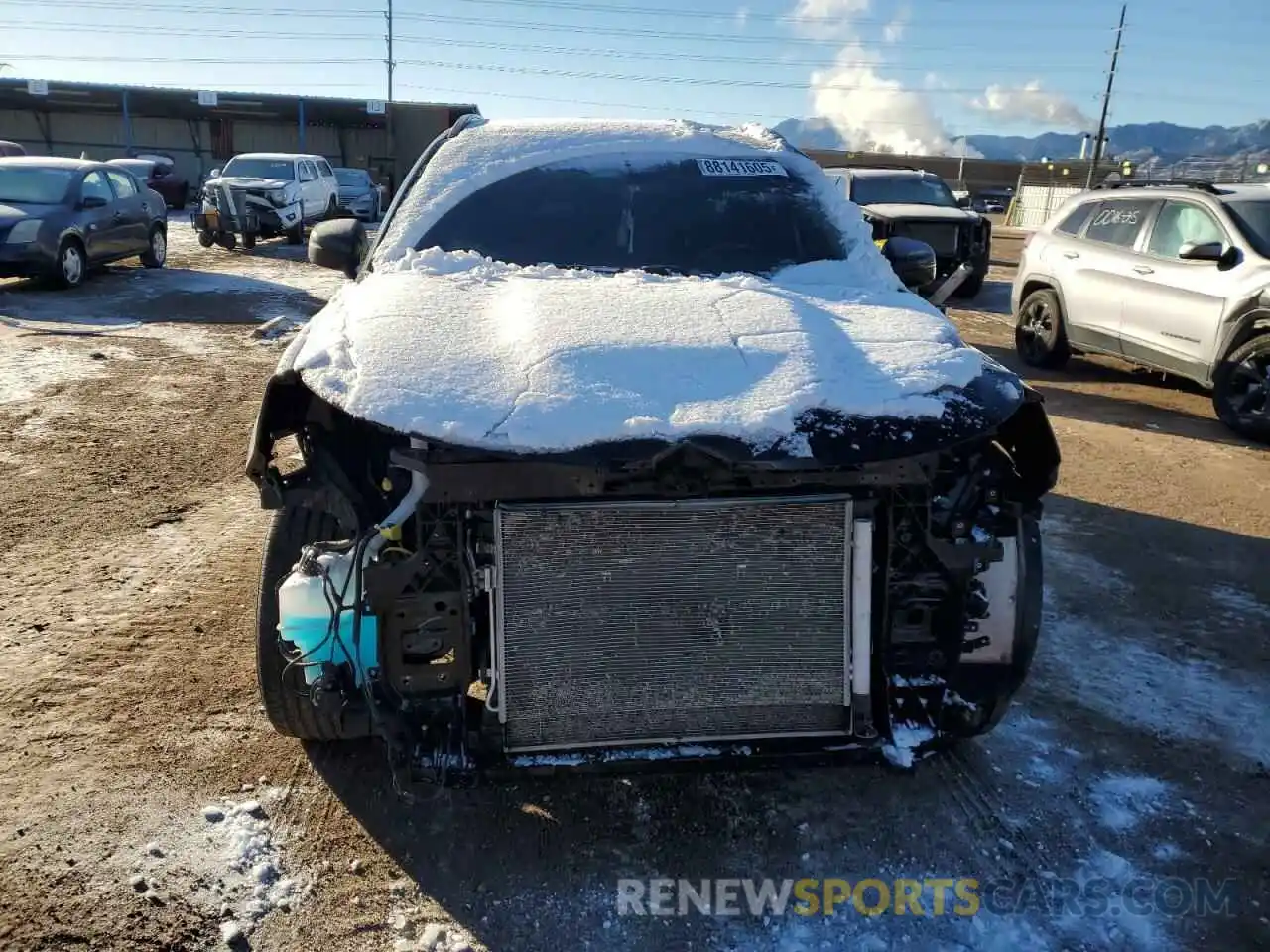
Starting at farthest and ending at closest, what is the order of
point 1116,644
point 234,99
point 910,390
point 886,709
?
point 234,99 → point 1116,644 → point 886,709 → point 910,390

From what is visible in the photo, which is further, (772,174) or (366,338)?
(772,174)

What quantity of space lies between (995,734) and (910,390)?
1.45 metres

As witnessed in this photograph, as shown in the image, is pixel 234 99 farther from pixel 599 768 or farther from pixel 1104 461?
pixel 599 768

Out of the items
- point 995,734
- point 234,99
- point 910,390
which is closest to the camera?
point 910,390

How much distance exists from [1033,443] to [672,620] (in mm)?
1120

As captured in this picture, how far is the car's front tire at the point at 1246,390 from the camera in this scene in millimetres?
6723

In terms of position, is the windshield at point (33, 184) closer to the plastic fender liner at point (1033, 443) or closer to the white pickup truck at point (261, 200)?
the white pickup truck at point (261, 200)

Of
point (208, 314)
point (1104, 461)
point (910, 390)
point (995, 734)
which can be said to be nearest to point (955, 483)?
point (910, 390)

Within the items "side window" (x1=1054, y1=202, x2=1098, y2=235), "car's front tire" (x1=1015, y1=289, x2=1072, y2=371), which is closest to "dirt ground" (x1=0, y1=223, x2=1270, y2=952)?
"car's front tire" (x1=1015, y1=289, x2=1072, y2=371)

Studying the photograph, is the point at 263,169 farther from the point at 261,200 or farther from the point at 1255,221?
the point at 1255,221

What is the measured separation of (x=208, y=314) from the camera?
10.9 meters

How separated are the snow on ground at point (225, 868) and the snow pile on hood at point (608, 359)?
127 centimetres

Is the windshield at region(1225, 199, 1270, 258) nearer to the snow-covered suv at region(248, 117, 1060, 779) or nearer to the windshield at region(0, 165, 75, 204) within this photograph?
the snow-covered suv at region(248, 117, 1060, 779)

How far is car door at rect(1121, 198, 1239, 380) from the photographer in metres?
7.16
